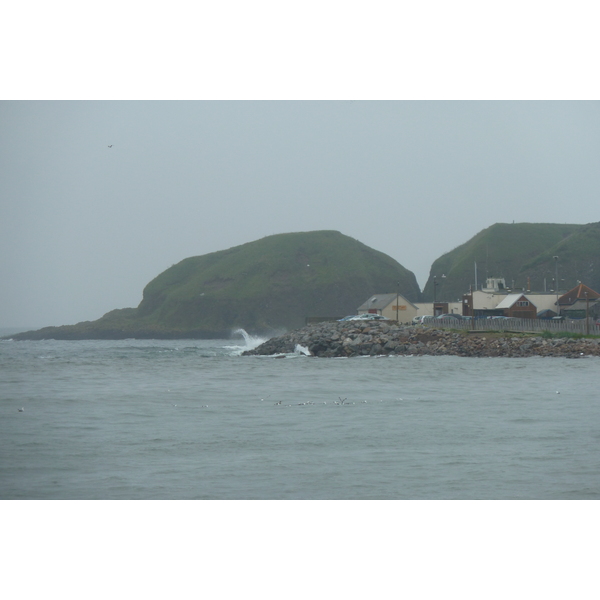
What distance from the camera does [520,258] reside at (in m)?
68.7

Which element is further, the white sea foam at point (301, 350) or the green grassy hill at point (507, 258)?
the green grassy hill at point (507, 258)

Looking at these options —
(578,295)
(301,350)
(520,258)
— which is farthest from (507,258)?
(301,350)

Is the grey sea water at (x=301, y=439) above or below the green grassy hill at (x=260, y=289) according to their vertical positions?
below

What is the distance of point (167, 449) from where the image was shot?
1010 cm

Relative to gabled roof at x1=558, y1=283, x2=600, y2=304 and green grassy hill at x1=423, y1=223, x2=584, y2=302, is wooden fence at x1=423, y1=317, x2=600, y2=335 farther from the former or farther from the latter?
green grassy hill at x1=423, y1=223, x2=584, y2=302

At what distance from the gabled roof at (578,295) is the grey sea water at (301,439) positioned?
102 ft

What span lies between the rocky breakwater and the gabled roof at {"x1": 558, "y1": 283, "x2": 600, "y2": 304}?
1509 centimetres

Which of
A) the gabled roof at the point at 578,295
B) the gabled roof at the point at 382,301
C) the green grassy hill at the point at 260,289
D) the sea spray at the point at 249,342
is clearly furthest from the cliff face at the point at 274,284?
the gabled roof at the point at 578,295

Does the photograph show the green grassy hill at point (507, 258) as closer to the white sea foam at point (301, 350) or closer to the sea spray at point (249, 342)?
the sea spray at point (249, 342)

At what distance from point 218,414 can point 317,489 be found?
6.16m

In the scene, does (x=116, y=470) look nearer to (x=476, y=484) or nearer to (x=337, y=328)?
(x=476, y=484)

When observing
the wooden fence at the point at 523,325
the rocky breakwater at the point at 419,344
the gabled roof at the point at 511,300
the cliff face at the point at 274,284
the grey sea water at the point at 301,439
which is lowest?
the grey sea water at the point at 301,439

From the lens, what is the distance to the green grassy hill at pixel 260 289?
79.4 m

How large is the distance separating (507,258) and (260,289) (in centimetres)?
3142
